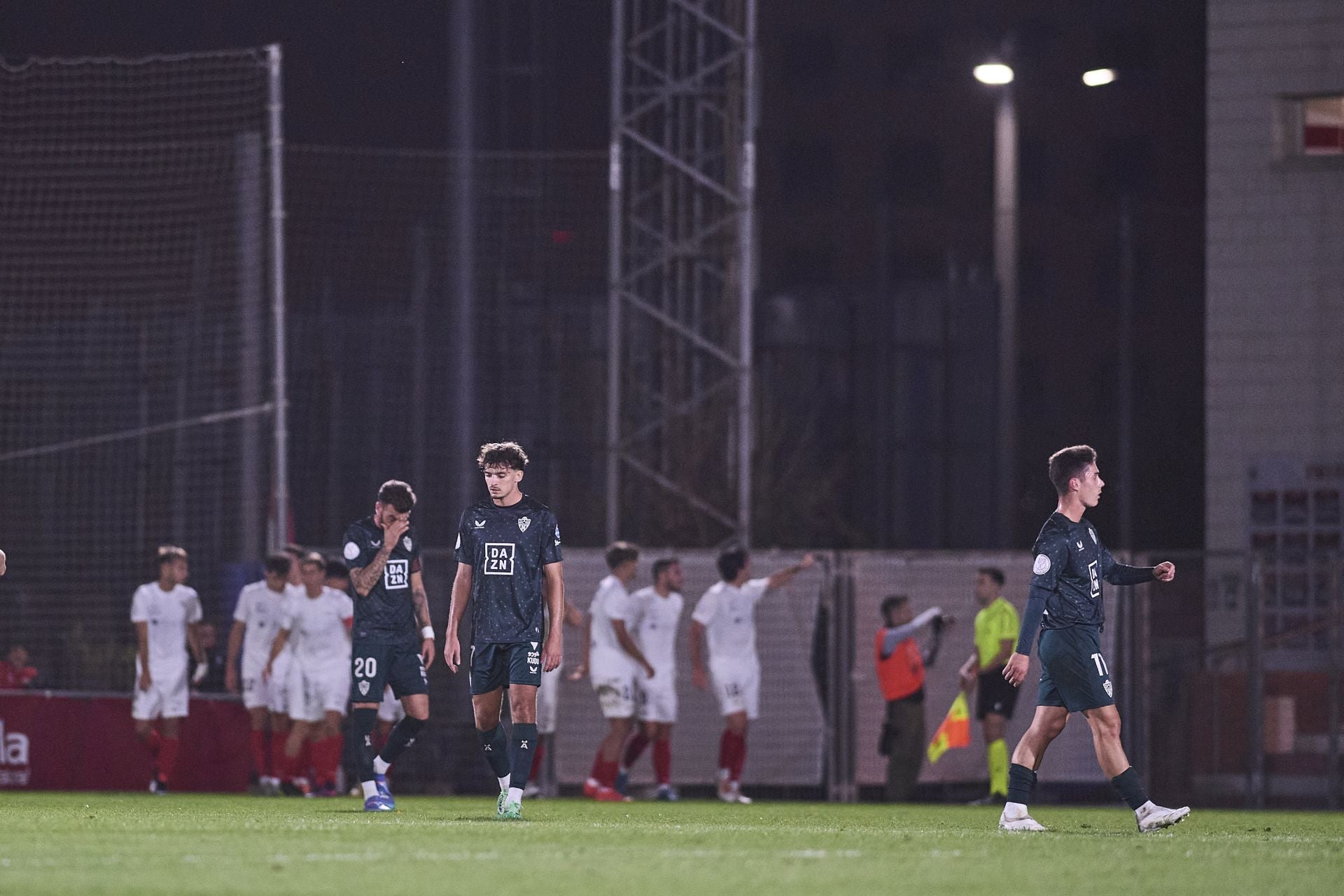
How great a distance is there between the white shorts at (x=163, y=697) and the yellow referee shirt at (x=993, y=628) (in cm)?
647

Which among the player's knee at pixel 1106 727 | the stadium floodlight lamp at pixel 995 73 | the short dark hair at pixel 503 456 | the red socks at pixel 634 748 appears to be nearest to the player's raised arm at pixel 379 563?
the short dark hair at pixel 503 456

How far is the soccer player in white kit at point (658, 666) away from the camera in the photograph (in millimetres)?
16578

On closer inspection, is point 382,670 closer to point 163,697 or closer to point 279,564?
point 279,564

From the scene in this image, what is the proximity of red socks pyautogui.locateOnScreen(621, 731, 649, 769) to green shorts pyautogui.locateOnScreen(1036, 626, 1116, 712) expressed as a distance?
6.50 metres

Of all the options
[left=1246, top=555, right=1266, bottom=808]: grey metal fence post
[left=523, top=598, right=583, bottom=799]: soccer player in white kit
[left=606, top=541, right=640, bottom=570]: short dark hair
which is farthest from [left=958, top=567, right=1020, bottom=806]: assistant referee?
[left=523, top=598, right=583, bottom=799]: soccer player in white kit

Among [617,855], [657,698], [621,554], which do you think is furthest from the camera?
[657,698]

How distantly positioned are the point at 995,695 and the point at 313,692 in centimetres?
545

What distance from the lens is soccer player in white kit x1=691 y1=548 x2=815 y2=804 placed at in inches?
667

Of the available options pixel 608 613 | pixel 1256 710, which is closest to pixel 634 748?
pixel 608 613

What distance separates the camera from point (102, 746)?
17875 millimetres

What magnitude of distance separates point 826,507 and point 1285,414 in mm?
11544

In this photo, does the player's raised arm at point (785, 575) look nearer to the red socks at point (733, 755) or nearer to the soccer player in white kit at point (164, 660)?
the red socks at point (733, 755)

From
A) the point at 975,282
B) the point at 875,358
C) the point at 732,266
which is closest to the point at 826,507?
the point at 875,358

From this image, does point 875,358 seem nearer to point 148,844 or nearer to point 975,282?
point 975,282
